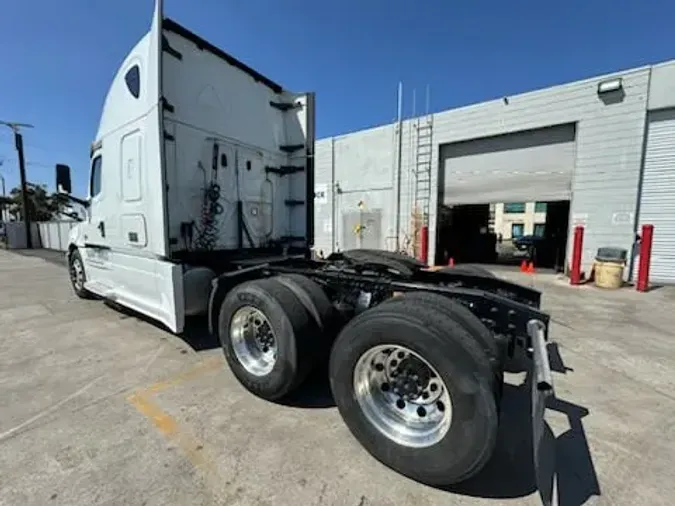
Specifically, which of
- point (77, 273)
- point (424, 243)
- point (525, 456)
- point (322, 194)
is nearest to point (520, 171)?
point (424, 243)

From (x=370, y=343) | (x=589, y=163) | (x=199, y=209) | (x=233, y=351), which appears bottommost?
(x=233, y=351)

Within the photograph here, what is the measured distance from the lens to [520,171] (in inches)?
416

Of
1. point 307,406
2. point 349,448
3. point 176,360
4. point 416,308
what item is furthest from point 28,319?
point 416,308

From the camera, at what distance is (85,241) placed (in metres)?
5.68

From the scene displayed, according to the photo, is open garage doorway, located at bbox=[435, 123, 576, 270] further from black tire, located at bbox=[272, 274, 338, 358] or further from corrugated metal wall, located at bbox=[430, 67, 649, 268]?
black tire, located at bbox=[272, 274, 338, 358]

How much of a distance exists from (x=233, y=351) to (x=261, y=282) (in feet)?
2.41

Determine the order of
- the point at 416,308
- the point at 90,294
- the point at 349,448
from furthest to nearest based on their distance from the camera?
the point at 90,294 → the point at 349,448 → the point at 416,308

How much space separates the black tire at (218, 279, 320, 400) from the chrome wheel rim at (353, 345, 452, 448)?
0.57m

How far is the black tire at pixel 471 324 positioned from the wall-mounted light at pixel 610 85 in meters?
9.80

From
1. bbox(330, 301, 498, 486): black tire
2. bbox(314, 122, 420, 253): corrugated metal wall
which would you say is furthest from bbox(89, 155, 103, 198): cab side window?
bbox(314, 122, 420, 253): corrugated metal wall

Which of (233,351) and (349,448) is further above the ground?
(233,351)

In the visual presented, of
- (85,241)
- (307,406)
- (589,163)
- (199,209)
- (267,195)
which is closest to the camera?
(307,406)

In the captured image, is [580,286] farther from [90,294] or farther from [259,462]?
[90,294]

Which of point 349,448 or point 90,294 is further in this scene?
point 90,294
